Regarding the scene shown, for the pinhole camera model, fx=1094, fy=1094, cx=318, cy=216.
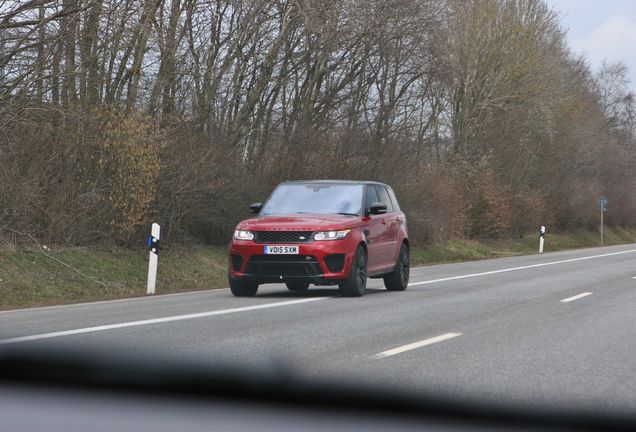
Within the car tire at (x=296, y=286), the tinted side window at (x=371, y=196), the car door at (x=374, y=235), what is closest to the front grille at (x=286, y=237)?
the car door at (x=374, y=235)

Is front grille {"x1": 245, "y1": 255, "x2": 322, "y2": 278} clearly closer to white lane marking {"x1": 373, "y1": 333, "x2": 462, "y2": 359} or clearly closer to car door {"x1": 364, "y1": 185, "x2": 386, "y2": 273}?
car door {"x1": 364, "y1": 185, "x2": 386, "y2": 273}

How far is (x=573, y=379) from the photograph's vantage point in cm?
786

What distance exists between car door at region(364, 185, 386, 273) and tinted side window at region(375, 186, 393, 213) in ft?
1.19

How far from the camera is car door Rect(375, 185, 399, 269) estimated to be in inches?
671

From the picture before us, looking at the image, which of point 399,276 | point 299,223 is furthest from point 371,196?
point 299,223

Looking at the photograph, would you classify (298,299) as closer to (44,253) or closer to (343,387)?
(44,253)

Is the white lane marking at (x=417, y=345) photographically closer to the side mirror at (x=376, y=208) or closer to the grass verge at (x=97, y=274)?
the side mirror at (x=376, y=208)

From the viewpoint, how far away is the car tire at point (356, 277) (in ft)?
51.2

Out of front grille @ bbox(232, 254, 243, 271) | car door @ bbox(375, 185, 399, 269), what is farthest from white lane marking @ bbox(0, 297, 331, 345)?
car door @ bbox(375, 185, 399, 269)

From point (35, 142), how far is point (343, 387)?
13345 mm

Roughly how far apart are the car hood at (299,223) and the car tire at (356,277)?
0.46 meters

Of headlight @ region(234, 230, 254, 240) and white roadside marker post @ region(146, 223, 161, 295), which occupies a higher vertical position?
headlight @ region(234, 230, 254, 240)

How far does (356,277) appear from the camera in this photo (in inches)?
619

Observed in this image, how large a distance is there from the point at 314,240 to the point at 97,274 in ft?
18.1
